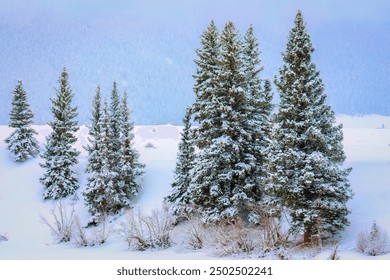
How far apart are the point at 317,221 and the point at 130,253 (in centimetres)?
690

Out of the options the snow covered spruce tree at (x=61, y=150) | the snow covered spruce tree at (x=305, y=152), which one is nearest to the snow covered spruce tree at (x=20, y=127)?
the snow covered spruce tree at (x=61, y=150)

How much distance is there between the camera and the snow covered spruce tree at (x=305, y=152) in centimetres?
1538

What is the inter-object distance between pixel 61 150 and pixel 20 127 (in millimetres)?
5351

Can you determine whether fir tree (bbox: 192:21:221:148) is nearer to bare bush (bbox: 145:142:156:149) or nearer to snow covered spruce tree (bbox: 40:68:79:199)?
snow covered spruce tree (bbox: 40:68:79:199)

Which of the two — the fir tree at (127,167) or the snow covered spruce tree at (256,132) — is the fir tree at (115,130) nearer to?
the fir tree at (127,167)

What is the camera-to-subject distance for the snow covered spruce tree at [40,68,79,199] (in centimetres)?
2761

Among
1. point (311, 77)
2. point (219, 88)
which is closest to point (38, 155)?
point (219, 88)

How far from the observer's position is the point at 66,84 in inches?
1195

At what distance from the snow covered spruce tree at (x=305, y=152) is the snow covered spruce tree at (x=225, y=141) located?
2399 millimetres

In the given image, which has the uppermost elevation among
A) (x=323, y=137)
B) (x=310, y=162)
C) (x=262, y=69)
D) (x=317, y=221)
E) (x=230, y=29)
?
(x=230, y=29)

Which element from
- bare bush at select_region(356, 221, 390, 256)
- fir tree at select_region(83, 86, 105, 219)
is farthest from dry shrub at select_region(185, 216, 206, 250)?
fir tree at select_region(83, 86, 105, 219)

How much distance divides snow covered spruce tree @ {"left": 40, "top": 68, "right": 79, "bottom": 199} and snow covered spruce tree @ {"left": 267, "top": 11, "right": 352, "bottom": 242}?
1639 cm

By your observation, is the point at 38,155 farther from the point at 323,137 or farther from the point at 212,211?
the point at 323,137

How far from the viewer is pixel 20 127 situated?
103 ft
